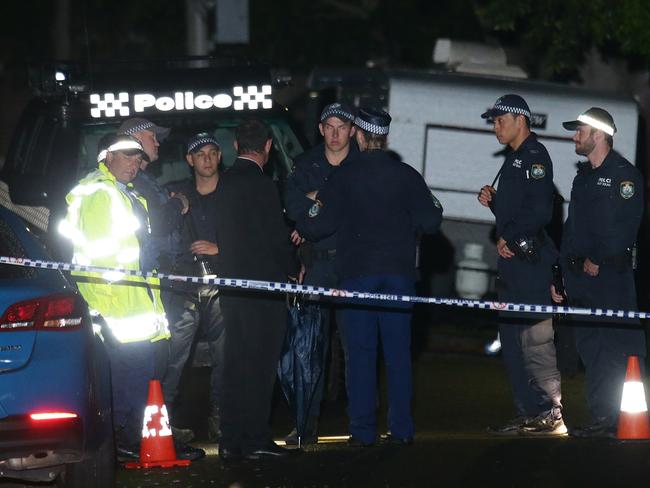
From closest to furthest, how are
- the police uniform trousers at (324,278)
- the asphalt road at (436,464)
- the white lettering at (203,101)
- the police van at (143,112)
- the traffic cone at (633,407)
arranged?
1. the asphalt road at (436,464)
2. the traffic cone at (633,407)
3. the police uniform trousers at (324,278)
4. the police van at (143,112)
5. the white lettering at (203,101)

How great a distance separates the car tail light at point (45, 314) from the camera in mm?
6539

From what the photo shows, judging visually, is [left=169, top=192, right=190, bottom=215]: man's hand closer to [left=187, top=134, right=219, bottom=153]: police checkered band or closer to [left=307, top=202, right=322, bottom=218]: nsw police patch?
[left=187, top=134, right=219, bottom=153]: police checkered band

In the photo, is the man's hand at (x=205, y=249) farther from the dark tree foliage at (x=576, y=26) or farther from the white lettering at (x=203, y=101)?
the dark tree foliage at (x=576, y=26)

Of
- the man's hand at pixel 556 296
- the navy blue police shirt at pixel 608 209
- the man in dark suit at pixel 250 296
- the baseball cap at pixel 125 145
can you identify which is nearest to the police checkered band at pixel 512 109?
the navy blue police shirt at pixel 608 209

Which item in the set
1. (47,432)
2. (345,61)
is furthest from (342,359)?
(345,61)

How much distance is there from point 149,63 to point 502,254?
2.80 m

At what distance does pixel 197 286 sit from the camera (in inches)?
355

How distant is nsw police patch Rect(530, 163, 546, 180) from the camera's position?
8.91m

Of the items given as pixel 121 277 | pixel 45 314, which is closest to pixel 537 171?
pixel 121 277

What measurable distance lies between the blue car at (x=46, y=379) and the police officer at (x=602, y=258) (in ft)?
10.5

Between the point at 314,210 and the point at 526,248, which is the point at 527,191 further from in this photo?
the point at 314,210

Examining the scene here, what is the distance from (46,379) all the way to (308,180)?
9.72 ft

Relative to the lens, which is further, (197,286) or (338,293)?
(197,286)

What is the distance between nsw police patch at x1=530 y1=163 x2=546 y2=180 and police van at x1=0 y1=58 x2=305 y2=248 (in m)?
1.72
